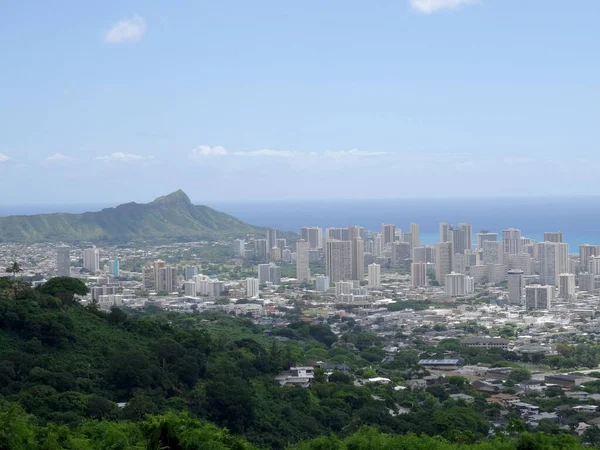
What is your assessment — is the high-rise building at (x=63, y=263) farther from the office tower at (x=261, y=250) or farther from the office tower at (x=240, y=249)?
the office tower at (x=240, y=249)

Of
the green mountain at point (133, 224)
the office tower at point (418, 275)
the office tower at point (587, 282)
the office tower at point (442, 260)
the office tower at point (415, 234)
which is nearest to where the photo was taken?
the office tower at point (587, 282)

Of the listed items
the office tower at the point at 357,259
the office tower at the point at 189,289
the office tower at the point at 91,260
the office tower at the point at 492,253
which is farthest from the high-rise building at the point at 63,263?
the office tower at the point at 492,253

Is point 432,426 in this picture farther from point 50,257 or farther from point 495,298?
point 50,257

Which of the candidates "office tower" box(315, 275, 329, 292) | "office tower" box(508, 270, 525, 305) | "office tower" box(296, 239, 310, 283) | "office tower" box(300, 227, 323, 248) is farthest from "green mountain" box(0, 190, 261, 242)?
"office tower" box(508, 270, 525, 305)

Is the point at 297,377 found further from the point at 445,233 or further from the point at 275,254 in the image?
the point at 275,254

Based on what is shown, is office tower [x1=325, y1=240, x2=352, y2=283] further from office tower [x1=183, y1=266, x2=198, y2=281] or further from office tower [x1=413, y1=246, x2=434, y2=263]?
office tower [x1=183, y1=266, x2=198, y2=281]

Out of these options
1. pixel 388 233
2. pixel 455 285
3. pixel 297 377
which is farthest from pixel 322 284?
pixel 297 377

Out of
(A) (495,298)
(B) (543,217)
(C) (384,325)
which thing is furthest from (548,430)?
(B) (543,217)
